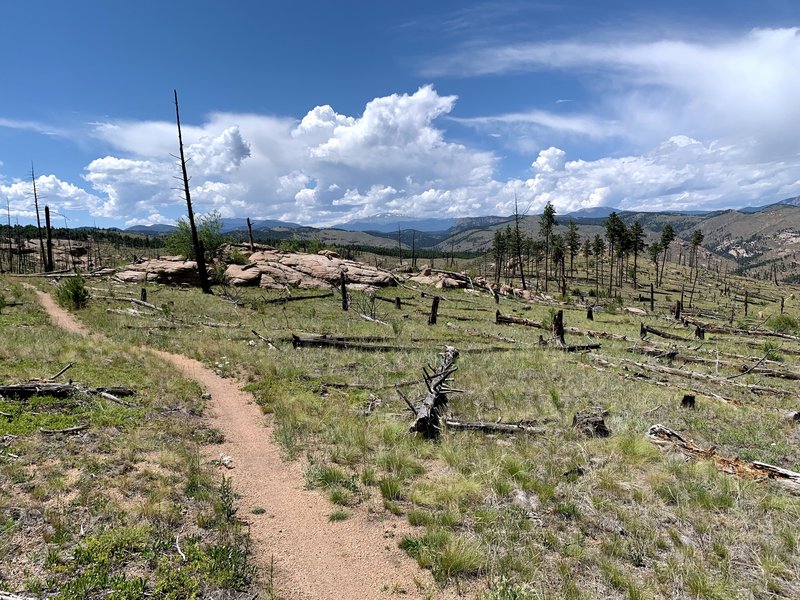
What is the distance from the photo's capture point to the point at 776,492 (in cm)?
777

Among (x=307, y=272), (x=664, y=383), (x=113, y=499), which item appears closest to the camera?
(x=113, y=499)

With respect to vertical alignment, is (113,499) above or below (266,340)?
above

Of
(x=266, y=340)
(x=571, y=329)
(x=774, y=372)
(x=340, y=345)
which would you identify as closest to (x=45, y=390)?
(x=266, y=340)

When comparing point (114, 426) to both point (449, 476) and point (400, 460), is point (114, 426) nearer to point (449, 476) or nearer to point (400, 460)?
point (400, 460)

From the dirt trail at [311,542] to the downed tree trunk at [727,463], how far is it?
7.07 meters

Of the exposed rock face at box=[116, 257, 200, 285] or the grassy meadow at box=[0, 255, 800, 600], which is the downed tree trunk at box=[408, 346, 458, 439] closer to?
the grassy meadow at box=[0, 255, 800, 600]

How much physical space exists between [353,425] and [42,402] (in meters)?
7.54

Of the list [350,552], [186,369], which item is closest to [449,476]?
[350,552]

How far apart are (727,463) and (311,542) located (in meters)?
8.80

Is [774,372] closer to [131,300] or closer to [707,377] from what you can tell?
[707,377]

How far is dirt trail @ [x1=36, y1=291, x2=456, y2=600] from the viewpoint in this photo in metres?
5.48

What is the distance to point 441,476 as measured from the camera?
331 inches

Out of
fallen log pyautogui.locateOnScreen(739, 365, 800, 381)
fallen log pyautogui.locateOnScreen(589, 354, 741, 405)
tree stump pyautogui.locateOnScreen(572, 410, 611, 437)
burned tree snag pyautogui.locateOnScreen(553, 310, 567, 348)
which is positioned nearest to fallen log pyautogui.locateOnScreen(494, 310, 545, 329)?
burned tree snag pyautogui.locateOnScreen(553, 310, 567, 348)

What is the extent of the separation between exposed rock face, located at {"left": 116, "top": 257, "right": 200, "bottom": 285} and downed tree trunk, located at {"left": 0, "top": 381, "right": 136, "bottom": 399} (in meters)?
34.8
